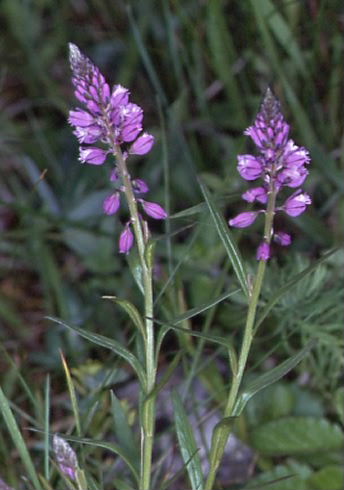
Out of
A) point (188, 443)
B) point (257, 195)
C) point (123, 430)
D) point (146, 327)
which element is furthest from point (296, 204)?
point (123, 430)

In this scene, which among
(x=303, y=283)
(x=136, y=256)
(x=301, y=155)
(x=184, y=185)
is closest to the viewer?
(x=301, y=155)

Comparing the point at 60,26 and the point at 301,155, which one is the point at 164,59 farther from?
the point at 301,155

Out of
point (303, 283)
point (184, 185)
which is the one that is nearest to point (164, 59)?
point (184, 185)

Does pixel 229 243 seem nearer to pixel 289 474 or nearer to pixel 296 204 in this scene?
pixel 296 204

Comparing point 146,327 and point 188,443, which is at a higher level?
point 146,327

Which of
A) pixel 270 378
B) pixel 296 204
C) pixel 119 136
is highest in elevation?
pixel 119 136

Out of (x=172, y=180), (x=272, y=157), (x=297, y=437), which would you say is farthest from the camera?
(x=172, y=180)
